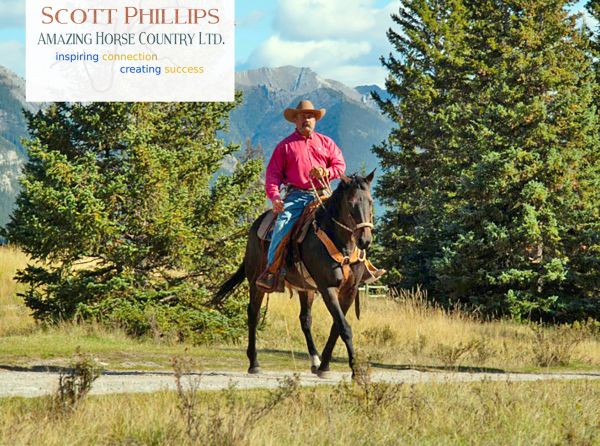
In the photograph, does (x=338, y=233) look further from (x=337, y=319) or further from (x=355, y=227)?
(x=337, y=319)

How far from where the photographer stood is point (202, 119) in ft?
70.8

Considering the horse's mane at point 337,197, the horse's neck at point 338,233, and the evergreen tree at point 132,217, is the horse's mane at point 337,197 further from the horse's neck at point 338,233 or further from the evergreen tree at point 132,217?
the evergreen tree at point 132,217

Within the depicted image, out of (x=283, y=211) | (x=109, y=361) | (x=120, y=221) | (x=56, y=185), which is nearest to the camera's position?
(x=283, y=211)

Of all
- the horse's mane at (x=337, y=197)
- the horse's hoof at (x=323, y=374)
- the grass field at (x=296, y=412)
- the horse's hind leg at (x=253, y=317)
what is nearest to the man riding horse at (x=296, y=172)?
the horse's mane at (x=337, y=197)

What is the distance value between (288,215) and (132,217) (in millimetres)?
7139

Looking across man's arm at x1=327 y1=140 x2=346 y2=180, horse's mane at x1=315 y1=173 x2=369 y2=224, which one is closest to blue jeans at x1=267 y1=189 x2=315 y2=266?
man's arm at x1=327 y1=140 x2=346 y2=180

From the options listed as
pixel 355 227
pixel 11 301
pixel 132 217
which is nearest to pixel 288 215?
pixel 355 227

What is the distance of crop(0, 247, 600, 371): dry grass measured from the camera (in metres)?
15.9

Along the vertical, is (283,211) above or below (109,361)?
above

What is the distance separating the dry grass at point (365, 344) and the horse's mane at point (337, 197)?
2.25 metres

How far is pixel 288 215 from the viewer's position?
13508 mm

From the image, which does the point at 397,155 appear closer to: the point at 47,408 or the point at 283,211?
the point at 283,211

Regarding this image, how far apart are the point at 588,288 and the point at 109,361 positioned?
18079 mm

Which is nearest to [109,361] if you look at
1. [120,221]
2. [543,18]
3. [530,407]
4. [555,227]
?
[120,221]
